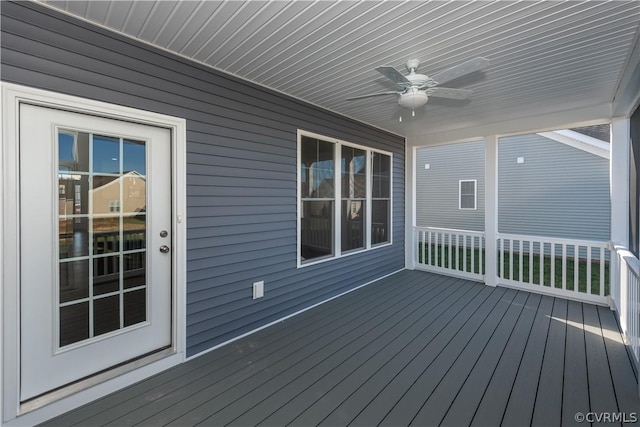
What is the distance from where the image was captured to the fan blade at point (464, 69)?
2.09 meters

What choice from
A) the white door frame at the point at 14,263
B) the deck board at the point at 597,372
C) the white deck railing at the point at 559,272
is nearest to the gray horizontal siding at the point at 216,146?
the white door frame at the point at 14,263

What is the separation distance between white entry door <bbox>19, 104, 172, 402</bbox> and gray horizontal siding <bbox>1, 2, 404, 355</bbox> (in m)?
0.23

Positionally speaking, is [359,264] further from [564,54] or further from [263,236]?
[564,54]

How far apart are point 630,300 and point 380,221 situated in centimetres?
324

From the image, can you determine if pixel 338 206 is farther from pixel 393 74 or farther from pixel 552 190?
pixel 552 190

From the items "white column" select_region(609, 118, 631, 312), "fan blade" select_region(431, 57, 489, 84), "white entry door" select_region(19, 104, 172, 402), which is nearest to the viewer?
"white entry door" select_region(19, 104, 172, 402)

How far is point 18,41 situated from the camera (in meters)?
1.86

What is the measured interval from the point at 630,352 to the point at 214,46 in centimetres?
457

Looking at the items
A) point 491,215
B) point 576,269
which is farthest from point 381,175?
point 576,269

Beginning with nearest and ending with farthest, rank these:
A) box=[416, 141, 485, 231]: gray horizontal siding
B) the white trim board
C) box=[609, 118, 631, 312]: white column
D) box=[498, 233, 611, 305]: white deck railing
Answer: box=[609, 118, 631, 312]: white column < box=[498, 233, 611, 305]: white deck railing < the white trim board < box=[416, 141, 485, 231]: gray horizontal siding

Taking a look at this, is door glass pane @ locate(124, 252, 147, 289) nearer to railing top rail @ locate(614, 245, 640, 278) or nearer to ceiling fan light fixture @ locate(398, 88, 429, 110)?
ceiling fan light fixture @ locate(398, 88, 429, 110)

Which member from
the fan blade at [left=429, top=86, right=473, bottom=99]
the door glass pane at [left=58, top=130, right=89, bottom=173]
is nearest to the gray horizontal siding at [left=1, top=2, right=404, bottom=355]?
the door glass pane at [left=58, top=130, right=89, bottom=173]

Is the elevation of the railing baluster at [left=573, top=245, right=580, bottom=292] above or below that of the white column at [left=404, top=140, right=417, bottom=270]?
below

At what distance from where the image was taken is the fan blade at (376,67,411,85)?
214 centimetres
